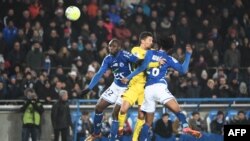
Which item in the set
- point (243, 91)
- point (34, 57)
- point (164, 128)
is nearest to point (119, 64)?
point (164, 128)

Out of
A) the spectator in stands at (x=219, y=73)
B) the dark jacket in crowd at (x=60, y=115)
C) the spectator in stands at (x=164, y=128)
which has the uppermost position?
the spectator in stands at (x=219, y=73)

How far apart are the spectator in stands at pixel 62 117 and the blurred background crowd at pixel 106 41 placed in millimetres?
1165

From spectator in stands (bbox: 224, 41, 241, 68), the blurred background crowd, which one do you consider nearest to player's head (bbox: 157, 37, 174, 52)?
the blurred background crowd

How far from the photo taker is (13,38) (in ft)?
79.7

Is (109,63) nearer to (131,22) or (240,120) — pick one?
(240,120)

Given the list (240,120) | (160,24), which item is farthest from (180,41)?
(240,120)

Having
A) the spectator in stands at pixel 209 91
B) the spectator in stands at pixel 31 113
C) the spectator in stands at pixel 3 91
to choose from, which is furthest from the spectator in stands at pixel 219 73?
the spectator in stands at pixel 3 91

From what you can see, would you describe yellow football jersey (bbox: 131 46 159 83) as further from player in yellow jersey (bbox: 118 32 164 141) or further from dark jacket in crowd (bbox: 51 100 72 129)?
dark jacket in crowd (bbox: 51 100 72 129)

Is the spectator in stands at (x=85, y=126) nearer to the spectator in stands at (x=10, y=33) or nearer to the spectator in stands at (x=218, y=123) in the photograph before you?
the spectator in stands at (x=218, y=123)

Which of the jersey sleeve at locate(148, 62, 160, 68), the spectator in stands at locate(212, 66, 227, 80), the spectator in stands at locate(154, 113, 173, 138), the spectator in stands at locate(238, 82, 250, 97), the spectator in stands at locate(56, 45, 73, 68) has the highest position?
the spectator in stands at locate(56, 45, 73, 68)

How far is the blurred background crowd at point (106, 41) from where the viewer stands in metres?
23.3

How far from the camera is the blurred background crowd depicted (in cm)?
2334

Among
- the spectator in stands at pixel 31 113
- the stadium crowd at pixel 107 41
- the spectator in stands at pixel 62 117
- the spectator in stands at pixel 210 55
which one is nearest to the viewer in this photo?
the spectator in stands at pixel 62 117

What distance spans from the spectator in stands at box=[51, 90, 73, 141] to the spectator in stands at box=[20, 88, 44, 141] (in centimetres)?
42
